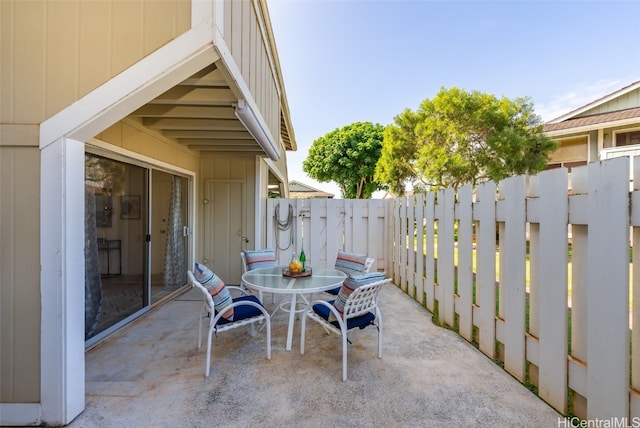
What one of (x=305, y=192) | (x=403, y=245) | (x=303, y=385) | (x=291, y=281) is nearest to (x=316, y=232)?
(x=403, y=245)

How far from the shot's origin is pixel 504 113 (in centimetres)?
855

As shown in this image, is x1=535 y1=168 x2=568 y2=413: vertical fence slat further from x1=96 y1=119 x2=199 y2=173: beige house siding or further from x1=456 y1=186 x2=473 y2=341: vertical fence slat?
x1=96 y1=119 x2=199 y2=173: beige house siding

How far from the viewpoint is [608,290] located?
1512 mm

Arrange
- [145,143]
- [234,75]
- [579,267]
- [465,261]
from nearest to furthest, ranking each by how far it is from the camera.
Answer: [579,267]
[234,75]
[465,261]
[145,143]

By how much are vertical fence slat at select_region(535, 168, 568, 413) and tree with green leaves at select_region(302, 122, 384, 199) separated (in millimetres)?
18609

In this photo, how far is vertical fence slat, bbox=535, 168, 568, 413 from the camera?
179 centimetres

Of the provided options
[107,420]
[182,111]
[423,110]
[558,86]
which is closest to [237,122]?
[182,111]

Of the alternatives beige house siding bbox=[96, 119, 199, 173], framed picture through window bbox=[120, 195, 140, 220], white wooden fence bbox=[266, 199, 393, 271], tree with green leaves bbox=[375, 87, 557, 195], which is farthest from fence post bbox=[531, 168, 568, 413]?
tree with green leaves bbox=[375, 87, 557, 195]

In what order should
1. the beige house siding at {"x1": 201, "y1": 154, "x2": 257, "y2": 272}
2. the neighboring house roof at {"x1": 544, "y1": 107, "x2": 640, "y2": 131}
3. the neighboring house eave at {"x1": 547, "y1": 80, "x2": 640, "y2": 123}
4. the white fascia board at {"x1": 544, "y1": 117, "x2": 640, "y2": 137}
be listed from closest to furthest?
the beige house siding at {"x1": 201, "y1": 154, "x2": 257, "y2": 272}, the white fascia board at {"x1": 544, "y1": 117, "x2": 640, "y2": 137}, the neighboring house roof at {"x1": 544, "y1": 107, "x2": 640, "y2": 131}, the neighboring house eave at {"x1": 547, "y1": 80, "x2": 640, "y2": 123}

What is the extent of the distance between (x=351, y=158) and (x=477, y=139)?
12202mm

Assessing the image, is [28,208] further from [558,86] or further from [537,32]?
[558,86]

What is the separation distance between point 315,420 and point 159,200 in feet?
14.0

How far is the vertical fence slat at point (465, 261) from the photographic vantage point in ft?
9.28

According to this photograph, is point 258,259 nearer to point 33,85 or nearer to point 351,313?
point 351,313
